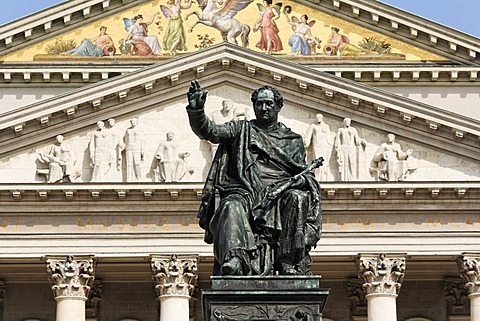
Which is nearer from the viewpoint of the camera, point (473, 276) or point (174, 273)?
point (174, 273)

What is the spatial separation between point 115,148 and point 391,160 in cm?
872

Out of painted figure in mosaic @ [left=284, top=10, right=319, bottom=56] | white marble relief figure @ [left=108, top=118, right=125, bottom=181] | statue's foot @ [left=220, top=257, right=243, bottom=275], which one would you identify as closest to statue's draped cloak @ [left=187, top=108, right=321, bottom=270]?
statue's foot @ [left=220, top=257, right=243, bottom=275]

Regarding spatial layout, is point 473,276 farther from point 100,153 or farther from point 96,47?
point 96,47

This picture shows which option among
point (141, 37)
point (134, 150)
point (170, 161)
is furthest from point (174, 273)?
point (141, 37)

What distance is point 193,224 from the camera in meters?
50.7

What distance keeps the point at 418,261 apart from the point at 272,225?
38796 mm

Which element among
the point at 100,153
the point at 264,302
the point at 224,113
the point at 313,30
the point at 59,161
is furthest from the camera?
the point at 313,30

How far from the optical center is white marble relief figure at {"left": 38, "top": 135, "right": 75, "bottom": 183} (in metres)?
51.1

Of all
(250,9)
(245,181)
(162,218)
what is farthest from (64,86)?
(245,181)

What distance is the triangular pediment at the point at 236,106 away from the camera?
51.5 metres

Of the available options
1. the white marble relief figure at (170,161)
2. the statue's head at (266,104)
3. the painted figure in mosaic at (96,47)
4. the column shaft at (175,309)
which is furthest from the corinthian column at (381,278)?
the statue's head at (266,104)

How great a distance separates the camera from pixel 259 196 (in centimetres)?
1420

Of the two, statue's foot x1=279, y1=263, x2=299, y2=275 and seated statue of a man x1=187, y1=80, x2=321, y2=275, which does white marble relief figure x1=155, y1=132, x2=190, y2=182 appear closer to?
seated statue of a man x1=187, y1=80, x2=321, y2=275

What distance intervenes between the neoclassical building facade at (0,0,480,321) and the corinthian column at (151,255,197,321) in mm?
43
